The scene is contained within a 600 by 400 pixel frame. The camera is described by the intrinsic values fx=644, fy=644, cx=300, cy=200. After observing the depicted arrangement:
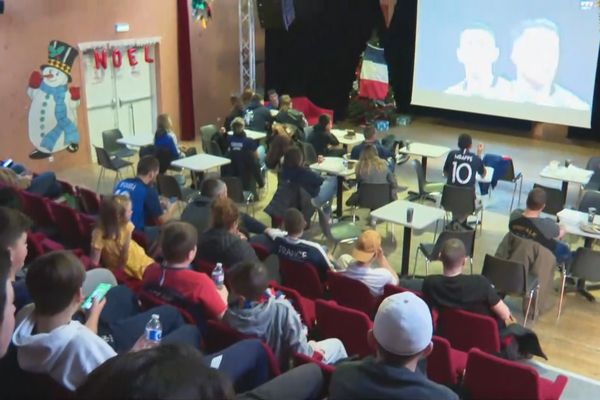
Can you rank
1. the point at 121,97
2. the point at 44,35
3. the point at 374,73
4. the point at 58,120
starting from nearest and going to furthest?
the point at 44,35 → the point at 58,120 → the point at 121,97 → the point at 374,73

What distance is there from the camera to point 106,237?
4688 mm

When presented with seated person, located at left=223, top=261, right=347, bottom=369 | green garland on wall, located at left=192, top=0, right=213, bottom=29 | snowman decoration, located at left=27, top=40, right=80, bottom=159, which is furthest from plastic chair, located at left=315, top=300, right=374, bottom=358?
green garland on wall, located at left=192, top=0, right=213, bottom=29

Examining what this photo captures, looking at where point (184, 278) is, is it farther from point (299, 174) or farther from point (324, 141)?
point (324, 141)

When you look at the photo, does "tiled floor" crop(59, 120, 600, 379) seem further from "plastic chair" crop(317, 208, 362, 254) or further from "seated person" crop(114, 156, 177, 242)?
"seated person" crop(114, 156, 177, 242)

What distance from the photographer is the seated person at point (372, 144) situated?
817 centimetres

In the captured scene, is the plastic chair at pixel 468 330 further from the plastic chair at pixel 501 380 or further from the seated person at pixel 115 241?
the seated person at pixel 115 241

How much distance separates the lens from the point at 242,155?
27.3 ft

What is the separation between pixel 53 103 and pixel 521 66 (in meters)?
8.10

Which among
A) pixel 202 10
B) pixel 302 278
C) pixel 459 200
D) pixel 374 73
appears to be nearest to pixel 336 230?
pixel 459 200

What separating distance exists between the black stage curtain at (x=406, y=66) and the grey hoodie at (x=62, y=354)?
12.1 meters

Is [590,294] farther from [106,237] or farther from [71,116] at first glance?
[71,116]

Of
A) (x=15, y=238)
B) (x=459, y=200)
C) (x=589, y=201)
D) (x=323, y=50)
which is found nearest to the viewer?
(x=15, y=238)

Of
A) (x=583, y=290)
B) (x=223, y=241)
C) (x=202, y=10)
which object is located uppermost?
(x=202, y=10)

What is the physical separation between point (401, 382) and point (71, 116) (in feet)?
30.4
